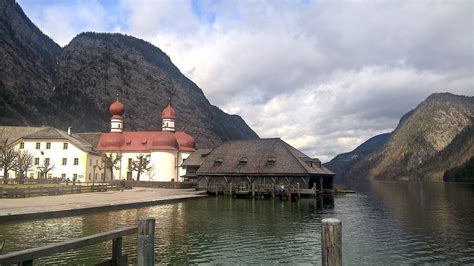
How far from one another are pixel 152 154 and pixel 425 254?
7067 cm

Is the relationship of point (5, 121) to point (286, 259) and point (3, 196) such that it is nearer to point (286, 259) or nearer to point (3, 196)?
point (3, 196)

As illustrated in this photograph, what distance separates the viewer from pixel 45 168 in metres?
75.9

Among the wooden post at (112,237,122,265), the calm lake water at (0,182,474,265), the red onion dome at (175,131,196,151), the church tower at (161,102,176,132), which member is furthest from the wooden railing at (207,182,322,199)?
the wooden post at (112,237,122,265)

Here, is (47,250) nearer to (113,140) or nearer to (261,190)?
(261,190)

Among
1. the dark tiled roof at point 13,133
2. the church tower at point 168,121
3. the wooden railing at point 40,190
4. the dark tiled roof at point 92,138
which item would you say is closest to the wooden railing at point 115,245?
the wooden railing at point 40,190

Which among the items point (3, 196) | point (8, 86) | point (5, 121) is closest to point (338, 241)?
point (3, 196)

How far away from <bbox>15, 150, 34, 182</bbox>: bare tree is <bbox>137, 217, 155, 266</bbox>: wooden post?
61.1 metres

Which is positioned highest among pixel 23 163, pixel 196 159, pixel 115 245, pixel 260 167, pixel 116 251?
pixel 196 159

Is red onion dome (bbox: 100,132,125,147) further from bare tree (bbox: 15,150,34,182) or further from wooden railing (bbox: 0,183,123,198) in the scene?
wooden railing (bbox: 0,183,123,198)

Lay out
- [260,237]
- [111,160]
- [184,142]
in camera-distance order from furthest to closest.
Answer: [184,142]
[111,160]
[260,237]

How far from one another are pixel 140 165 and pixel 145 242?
7343 centimetres

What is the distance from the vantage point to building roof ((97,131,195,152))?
285ft

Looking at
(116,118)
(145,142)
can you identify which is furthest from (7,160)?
(116,118)

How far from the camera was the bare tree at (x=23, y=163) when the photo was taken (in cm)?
6808
